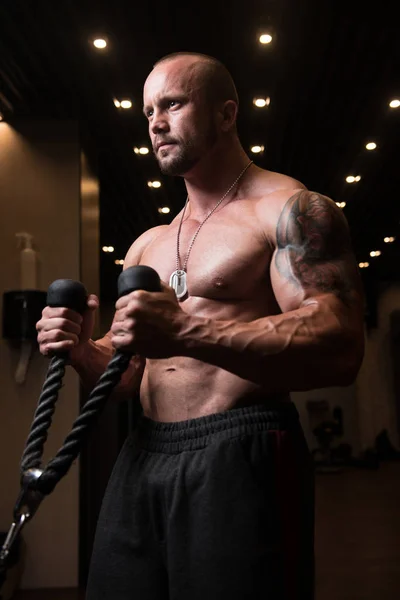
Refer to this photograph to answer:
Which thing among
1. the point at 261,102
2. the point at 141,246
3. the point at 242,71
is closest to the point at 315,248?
the point at 141,246

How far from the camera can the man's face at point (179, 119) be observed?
4.45ft

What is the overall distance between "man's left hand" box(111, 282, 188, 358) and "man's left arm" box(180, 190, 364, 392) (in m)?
0.02

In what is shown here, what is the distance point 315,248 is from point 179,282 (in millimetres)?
307

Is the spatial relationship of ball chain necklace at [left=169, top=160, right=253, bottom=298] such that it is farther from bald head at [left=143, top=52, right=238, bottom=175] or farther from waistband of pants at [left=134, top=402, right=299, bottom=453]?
waistband of pants at [left=134, top=402, right=299, bottom=453]

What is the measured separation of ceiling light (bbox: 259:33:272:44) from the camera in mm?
3156

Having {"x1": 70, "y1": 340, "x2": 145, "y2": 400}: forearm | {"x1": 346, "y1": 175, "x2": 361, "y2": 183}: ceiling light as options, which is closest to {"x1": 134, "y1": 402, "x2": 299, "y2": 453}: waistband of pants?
{"x1": 70, "y1": 340, "x2": 145, "y2": 400}: forearm

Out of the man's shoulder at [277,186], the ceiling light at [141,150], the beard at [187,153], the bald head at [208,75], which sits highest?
the ceiling light at [141,150]

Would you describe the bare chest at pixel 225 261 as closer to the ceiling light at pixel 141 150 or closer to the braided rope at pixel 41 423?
the braided rope at pixel 41 423

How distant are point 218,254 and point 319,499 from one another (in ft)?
19.9

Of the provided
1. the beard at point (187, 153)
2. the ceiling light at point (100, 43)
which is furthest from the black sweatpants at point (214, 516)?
the ceiling light at point (100, 43)

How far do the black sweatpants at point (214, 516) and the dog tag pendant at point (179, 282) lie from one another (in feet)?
0.89

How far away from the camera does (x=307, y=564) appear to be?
4.07 ft

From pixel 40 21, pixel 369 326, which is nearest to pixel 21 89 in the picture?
pixel 40 21

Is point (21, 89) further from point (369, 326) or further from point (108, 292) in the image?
point (369, 326)
